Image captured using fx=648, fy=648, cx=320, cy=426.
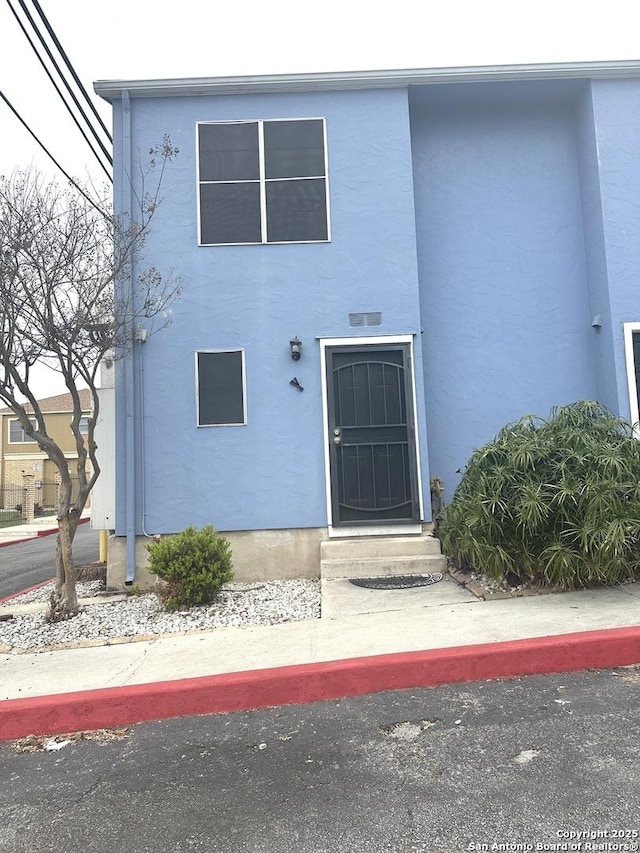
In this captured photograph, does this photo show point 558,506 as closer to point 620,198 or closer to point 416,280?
point 416,280

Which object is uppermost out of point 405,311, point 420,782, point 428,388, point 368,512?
point 405,311

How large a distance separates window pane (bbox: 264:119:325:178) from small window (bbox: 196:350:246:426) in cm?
243

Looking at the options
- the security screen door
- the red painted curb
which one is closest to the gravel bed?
the security screen door

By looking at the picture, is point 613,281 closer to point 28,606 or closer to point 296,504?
point 296,504

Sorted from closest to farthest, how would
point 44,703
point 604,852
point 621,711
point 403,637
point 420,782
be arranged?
point 604,852 → point 420,782 → point 621,711 → point 44,703 → point 403,637

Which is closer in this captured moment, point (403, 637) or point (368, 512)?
point (403, 637)

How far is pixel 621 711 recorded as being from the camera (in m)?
3.57

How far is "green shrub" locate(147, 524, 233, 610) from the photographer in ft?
20.7

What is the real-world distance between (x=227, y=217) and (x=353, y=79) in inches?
91.7

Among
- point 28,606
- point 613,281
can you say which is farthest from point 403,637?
point 613,281

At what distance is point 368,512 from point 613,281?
13.7ft

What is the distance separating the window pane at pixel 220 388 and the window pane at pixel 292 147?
245 centimetres

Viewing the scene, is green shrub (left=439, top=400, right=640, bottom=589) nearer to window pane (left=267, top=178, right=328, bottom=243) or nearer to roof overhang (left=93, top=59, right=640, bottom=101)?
window pane (left=267, top=178, right=328, bottom=243)

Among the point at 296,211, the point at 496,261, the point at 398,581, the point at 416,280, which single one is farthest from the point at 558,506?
the point at 296,211
